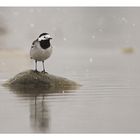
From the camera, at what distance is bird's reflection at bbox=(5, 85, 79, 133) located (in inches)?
285

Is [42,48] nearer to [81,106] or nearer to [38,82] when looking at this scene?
[38,82]

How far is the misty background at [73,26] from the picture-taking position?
76.2 ft

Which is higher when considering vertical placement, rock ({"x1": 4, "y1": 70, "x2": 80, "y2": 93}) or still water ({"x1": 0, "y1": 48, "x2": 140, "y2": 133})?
rock ({"x1": 4, "y1": 70, "x2": 80, "y2": 93})

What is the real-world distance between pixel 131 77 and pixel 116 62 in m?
4.05

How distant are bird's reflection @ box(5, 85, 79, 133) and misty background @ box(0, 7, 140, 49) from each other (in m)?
12.2

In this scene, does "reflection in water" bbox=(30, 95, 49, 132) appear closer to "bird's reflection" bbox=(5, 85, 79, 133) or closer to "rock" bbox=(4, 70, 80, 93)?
"bird's reflection" bbox=(5, 85, 79, 133)

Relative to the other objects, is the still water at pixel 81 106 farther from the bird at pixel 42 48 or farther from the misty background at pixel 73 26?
the misty background at pixel 73 26

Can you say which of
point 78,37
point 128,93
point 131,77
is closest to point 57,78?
point 128,93

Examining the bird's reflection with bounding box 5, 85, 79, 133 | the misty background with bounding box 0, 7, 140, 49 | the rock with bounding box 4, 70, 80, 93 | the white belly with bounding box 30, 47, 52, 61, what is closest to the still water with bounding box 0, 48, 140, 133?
the bird's reflection with bounding box 5, 85, 79, 133

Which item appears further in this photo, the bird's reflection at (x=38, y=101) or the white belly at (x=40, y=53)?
the white belly at (x=40, y=53)

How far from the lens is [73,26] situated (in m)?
26.7

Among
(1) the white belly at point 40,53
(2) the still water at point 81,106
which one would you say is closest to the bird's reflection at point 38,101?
(2) the still water at point 81,106

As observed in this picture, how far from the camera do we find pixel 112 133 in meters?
6.88

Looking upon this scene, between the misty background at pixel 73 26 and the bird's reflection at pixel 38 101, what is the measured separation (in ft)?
40.1
